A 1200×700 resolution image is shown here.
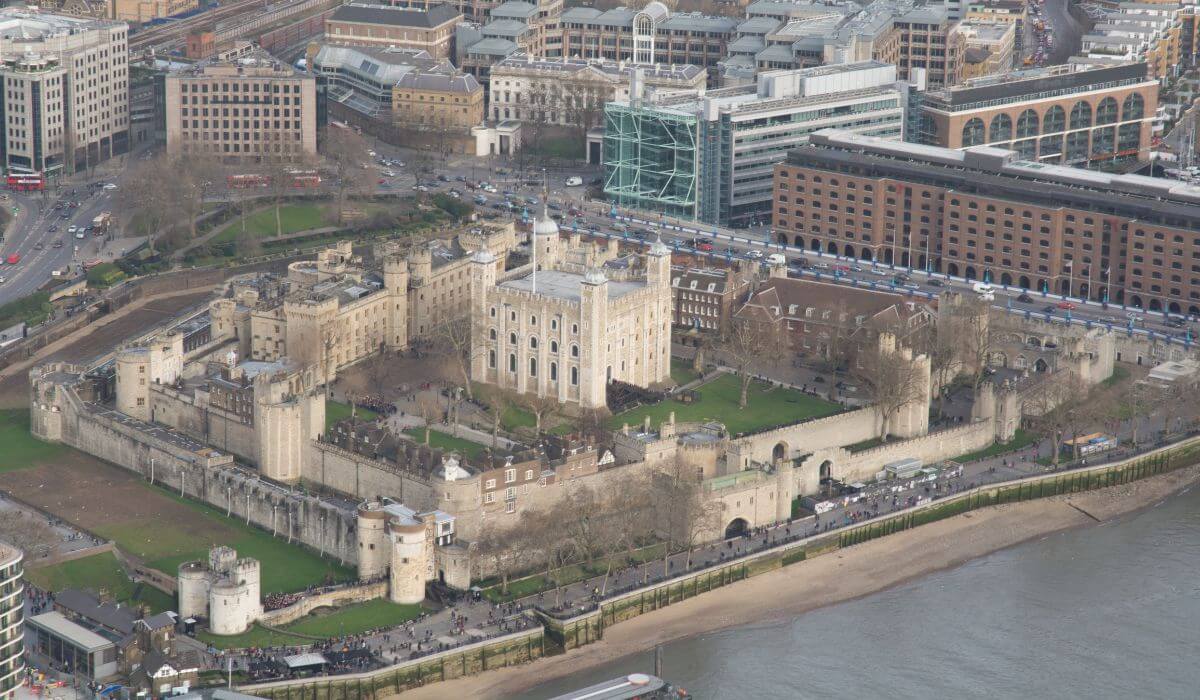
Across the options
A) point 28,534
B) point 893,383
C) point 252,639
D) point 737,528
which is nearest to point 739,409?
A: point 893,383

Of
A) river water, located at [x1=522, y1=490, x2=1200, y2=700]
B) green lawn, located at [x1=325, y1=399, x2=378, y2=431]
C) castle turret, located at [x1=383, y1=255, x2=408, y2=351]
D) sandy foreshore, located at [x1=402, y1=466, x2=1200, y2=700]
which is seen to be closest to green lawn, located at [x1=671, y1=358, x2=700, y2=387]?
castle turret, located at [x1=383, y1=255, x2=408, y2=351]

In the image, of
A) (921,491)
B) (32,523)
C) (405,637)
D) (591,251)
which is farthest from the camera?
(591,251)

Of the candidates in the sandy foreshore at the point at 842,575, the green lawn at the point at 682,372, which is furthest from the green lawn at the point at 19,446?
the green lawn at the point at 682,372

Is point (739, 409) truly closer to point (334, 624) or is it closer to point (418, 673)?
point (334, 624)

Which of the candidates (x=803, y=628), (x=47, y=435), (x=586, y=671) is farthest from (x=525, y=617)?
(x=47, y=435)

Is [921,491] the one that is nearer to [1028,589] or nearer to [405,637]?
[1028,589]
